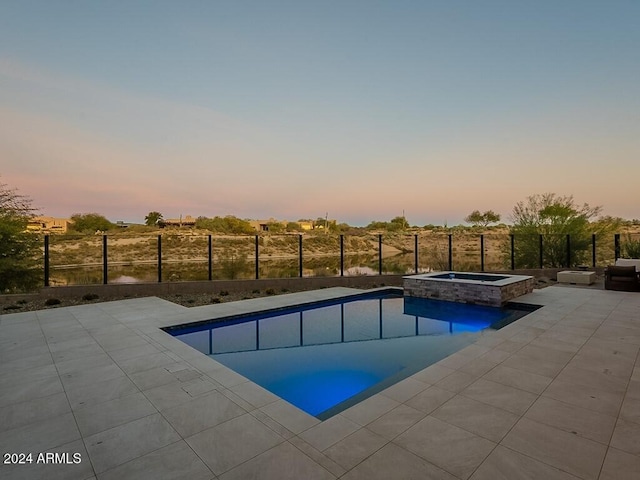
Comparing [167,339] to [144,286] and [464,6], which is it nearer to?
[144,286]

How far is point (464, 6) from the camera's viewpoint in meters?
9.70

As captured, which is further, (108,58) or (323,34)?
(323,34)

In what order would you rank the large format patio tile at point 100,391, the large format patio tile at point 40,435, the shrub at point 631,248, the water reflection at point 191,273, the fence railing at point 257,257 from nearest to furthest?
1. the large format patio tile at point 40,435
2. the large format patio tile at point 100,391
3. the fence railing at point 257,257
4. the shrub at point 631,248
5. the water reflection at point 191,273

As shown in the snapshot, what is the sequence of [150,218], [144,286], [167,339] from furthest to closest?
[150,218], [144,286], [167,339]

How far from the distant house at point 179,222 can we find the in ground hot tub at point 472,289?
41891 mm

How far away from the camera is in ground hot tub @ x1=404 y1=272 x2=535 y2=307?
7.55 m

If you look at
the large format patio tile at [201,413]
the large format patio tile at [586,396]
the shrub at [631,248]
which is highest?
the shrub at [631,248]

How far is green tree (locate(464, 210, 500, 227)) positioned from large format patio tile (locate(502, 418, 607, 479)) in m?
44.4

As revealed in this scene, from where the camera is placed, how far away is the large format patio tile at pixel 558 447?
2020 mm

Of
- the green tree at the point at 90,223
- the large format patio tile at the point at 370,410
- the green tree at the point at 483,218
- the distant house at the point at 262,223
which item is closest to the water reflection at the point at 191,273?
the large format patio tile at the point at 370,410

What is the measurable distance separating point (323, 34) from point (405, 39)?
9.42ft

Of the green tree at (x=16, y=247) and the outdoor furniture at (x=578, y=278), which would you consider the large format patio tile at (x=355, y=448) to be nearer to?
the green tree at (x=16, y=247)

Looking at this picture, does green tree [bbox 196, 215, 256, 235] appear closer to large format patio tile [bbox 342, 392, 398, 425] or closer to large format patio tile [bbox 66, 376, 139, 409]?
large format patio tile [bbox 66, 376, 139, 409]

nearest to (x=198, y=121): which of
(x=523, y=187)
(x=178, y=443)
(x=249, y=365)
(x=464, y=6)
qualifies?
(x=464, y=6)
